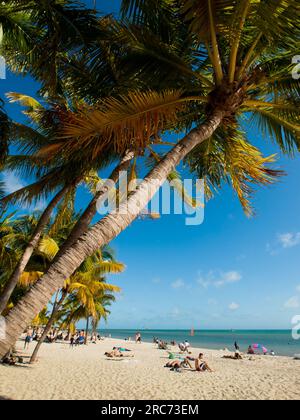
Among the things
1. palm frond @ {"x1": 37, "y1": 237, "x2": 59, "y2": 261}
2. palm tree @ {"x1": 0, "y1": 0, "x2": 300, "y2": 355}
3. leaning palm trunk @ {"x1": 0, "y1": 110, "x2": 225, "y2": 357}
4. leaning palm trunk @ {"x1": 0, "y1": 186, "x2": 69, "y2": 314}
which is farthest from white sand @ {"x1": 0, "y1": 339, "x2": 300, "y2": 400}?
palm tree @ {"x1": 0, "y1": 0, "x2": 300, "y2": 355}

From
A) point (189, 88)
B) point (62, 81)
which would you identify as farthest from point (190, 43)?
point (62, 81)

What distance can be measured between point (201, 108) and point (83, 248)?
4.43 metres

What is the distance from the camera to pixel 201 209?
866 centimetres

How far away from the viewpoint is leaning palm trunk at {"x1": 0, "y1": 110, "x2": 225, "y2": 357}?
2.46m

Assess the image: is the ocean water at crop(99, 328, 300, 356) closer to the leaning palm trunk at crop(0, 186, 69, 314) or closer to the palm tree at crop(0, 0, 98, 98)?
the leaning palm trunk at crop(0, 186, 69, 314)

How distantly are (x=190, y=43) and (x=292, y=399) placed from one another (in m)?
9.77

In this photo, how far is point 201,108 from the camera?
20.2 ft

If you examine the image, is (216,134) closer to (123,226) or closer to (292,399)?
(123,226)

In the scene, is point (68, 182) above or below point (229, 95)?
below

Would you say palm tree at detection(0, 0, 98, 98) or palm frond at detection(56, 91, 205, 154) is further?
palm tree at detection(0, 0, 98, 98)

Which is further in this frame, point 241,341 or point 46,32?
point 241,341

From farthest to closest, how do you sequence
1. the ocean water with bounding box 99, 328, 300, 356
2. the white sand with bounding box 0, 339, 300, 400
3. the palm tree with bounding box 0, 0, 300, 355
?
the ocean water with bounding box 99, 328, 300, 356 → the white sand with bounding box 0, 339, 300, 400 → the palm tree with bounding box 0, 0, 300, 355

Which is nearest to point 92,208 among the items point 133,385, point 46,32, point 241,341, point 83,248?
point 83,248

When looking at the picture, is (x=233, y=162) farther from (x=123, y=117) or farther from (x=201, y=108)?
(x=123, y=117)
